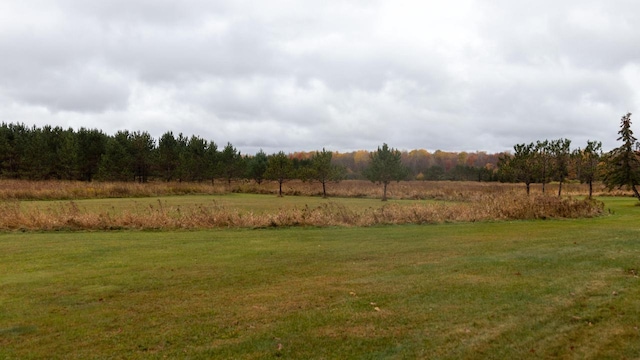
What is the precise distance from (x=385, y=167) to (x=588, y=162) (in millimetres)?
19163

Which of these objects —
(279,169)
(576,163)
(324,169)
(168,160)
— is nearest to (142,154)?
(168,160)

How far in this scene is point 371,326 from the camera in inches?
216

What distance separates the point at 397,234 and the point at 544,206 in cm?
1098

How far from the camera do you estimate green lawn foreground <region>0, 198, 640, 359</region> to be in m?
4.88

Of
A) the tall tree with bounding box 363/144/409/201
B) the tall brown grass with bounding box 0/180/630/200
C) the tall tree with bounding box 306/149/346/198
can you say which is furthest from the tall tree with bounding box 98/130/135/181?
the tall tree with bounding box 363/144/409/201

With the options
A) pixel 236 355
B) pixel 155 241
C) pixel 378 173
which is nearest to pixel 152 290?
pixel 236 355

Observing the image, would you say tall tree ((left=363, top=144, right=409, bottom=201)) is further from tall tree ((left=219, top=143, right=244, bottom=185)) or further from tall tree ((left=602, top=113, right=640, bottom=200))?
tall tree ((left=219, top=143, right=244, bottom=185))

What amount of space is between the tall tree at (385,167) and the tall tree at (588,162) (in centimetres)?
1679

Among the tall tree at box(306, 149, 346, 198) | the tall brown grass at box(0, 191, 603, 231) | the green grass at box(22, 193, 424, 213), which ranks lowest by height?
the green grass at box(22, 193, 424, 213)

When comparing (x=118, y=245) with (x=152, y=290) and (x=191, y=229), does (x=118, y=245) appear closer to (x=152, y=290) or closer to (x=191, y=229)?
(x=191, y=229)

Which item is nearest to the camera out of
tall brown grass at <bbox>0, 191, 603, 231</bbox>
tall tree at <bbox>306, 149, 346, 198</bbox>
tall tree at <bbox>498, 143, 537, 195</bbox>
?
tall brown grass at <bbox>0, 191, 603, 231</bbox>

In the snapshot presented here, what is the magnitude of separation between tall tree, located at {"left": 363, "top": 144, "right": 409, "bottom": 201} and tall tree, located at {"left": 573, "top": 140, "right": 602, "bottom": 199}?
55.1 ft

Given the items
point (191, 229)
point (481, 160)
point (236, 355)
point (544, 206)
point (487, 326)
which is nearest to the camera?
point (236, 355)

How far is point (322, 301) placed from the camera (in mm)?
6617
